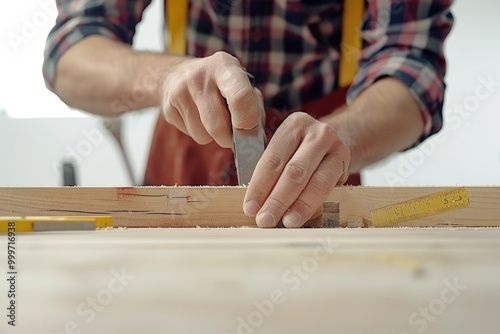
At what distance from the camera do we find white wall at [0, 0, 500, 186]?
4.51 feet

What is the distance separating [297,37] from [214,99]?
0.36 m

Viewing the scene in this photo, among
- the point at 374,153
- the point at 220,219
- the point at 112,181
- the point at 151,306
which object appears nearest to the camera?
the point at 151,306

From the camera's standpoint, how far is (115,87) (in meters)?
0.70

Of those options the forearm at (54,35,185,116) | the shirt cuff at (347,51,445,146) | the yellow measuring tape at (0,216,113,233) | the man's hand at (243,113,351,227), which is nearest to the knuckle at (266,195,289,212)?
the man's hand at (243,113,351,227)

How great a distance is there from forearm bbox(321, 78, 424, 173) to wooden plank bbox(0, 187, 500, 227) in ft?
0.90

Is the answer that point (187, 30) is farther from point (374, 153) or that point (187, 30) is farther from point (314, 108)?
point (374, 153)

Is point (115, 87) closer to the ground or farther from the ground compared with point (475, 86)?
farther from the ground

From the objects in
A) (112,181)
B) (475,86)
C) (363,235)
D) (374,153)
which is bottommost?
(112,181)

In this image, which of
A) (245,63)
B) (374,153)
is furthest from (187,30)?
(374,153)

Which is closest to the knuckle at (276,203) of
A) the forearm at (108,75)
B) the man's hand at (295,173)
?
the man's hand at (295,173)

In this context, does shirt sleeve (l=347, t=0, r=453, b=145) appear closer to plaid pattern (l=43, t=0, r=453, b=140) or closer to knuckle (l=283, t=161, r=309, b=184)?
plaid pattern (l=43, t=0, r=453, b=140)

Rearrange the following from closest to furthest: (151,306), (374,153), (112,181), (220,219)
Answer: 1. (151,306)
2. (220,219)
3. (374,153)
4. (112,181)

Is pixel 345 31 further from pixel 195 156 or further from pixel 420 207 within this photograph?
pixel 420 207

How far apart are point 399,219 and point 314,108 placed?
398mm
